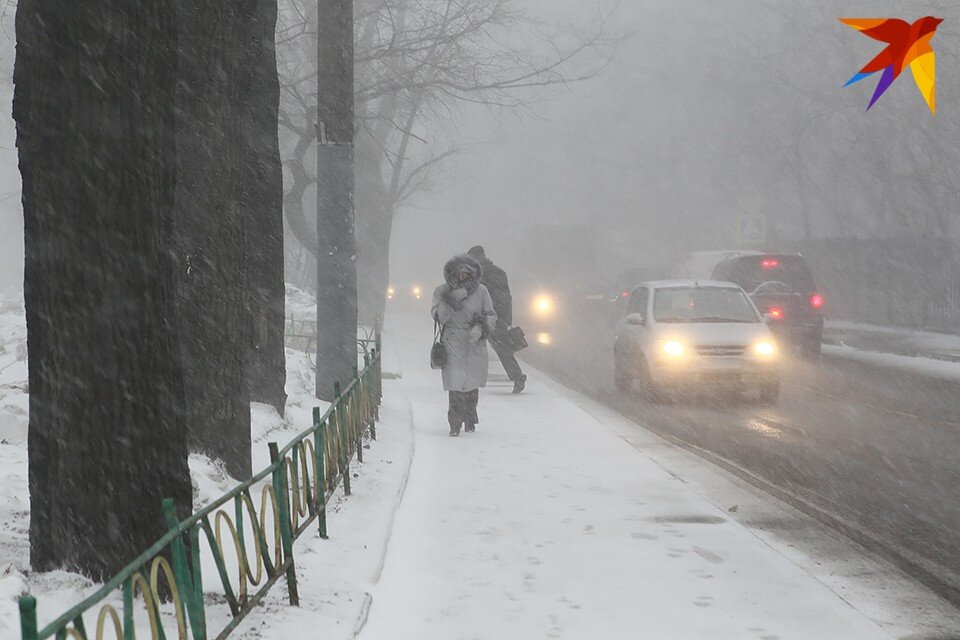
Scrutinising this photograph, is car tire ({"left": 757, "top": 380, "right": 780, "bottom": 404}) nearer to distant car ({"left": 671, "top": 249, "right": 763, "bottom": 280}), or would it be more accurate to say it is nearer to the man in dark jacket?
the man in dark jacket

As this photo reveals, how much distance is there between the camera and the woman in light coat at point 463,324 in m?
12.2

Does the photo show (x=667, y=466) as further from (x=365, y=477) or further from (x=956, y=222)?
(x=956, y=222)

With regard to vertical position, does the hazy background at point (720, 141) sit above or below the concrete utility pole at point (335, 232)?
above

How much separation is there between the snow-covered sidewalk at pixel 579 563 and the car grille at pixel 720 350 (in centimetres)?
427

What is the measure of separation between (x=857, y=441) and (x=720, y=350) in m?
3.23

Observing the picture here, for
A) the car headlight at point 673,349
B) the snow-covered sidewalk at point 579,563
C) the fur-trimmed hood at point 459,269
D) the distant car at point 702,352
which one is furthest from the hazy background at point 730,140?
the snow-covered sidewalk at point 579,563

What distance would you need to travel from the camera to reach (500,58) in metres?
18.5

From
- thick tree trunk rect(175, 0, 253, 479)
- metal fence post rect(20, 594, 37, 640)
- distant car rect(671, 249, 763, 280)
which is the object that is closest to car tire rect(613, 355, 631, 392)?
distant car rect(671, 249, 763, 280)

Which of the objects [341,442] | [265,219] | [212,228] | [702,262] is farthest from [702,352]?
[702,262]

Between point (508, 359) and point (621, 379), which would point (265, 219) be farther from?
point (621, 379)

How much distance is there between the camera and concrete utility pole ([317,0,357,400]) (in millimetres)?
12461

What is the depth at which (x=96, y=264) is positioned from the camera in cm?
494

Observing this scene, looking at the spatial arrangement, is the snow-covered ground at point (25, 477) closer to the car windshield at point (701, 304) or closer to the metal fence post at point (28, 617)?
the metal fence post at point (28, 617)

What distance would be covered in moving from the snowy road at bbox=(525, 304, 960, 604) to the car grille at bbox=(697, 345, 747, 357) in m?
0.68
